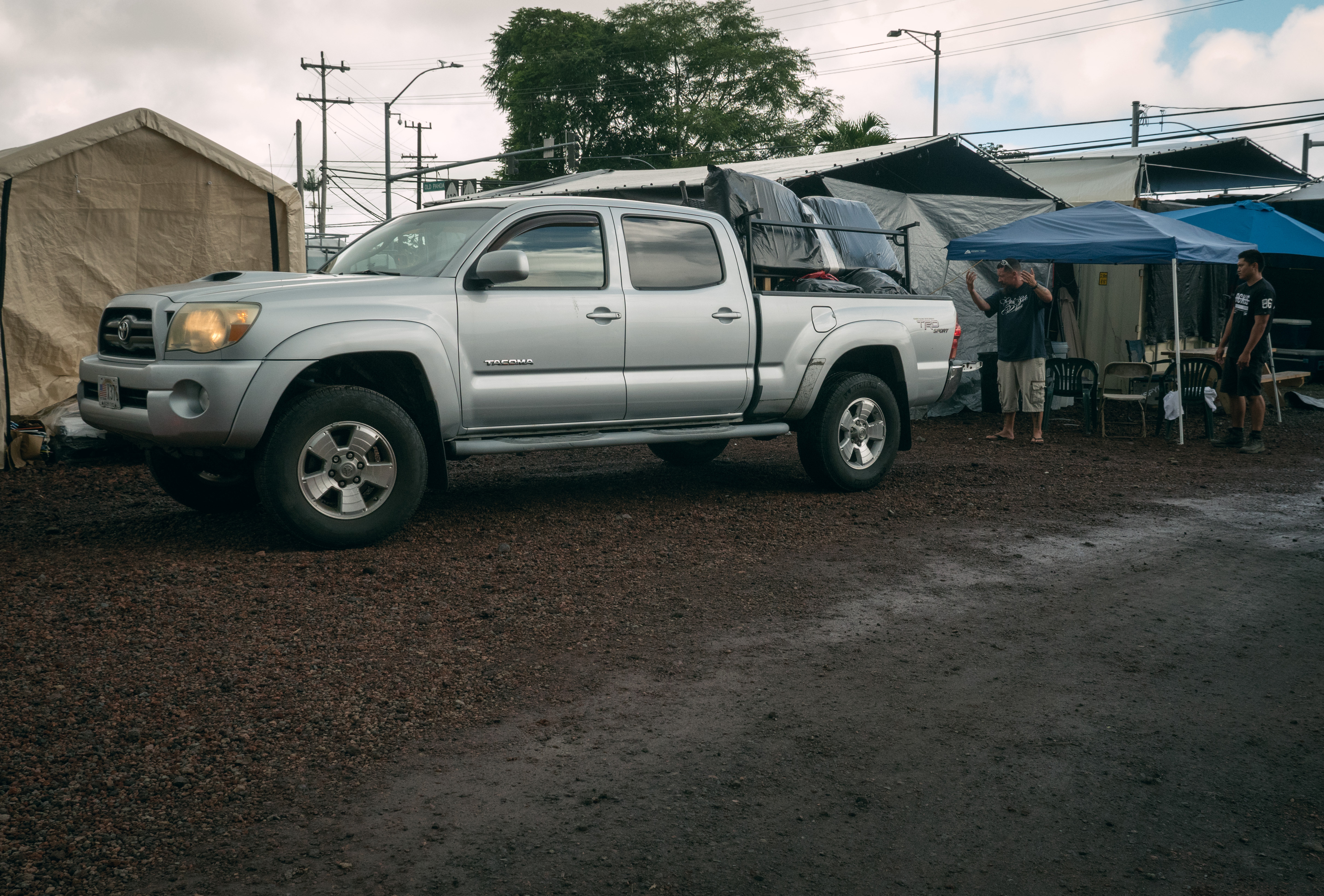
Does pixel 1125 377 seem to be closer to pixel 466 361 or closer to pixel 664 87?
pixel 466 361

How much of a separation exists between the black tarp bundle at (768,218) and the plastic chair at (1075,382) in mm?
4985

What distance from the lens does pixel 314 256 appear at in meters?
40.8

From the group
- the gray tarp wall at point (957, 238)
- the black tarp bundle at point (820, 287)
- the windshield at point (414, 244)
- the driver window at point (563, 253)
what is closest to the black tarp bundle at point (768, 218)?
the black tarp bundle at point (820, 287)

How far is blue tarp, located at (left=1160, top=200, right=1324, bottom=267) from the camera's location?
13.8 meters

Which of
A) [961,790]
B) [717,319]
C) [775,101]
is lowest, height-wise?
[961,790]

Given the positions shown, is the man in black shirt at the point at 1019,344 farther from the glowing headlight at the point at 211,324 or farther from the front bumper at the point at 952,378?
the glowing headlight at the point at 211,324

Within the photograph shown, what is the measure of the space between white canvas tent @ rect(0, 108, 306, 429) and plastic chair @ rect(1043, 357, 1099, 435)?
337 inches

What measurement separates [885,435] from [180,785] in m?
6.31

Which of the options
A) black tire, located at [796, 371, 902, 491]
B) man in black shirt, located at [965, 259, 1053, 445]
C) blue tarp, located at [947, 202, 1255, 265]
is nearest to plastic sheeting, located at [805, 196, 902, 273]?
black tire, located at [796, 371, 902, 491]

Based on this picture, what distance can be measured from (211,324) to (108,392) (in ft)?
2.87

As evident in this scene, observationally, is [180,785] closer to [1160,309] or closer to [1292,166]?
[1160,309]

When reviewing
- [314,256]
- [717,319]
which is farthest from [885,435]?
[314,256]

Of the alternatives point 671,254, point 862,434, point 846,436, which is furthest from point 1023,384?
point 671,254

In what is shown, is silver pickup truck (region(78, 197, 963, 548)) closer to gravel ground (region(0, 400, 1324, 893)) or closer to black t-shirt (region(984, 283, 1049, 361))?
gravel ground (region(0, 400, 1324, 893))
